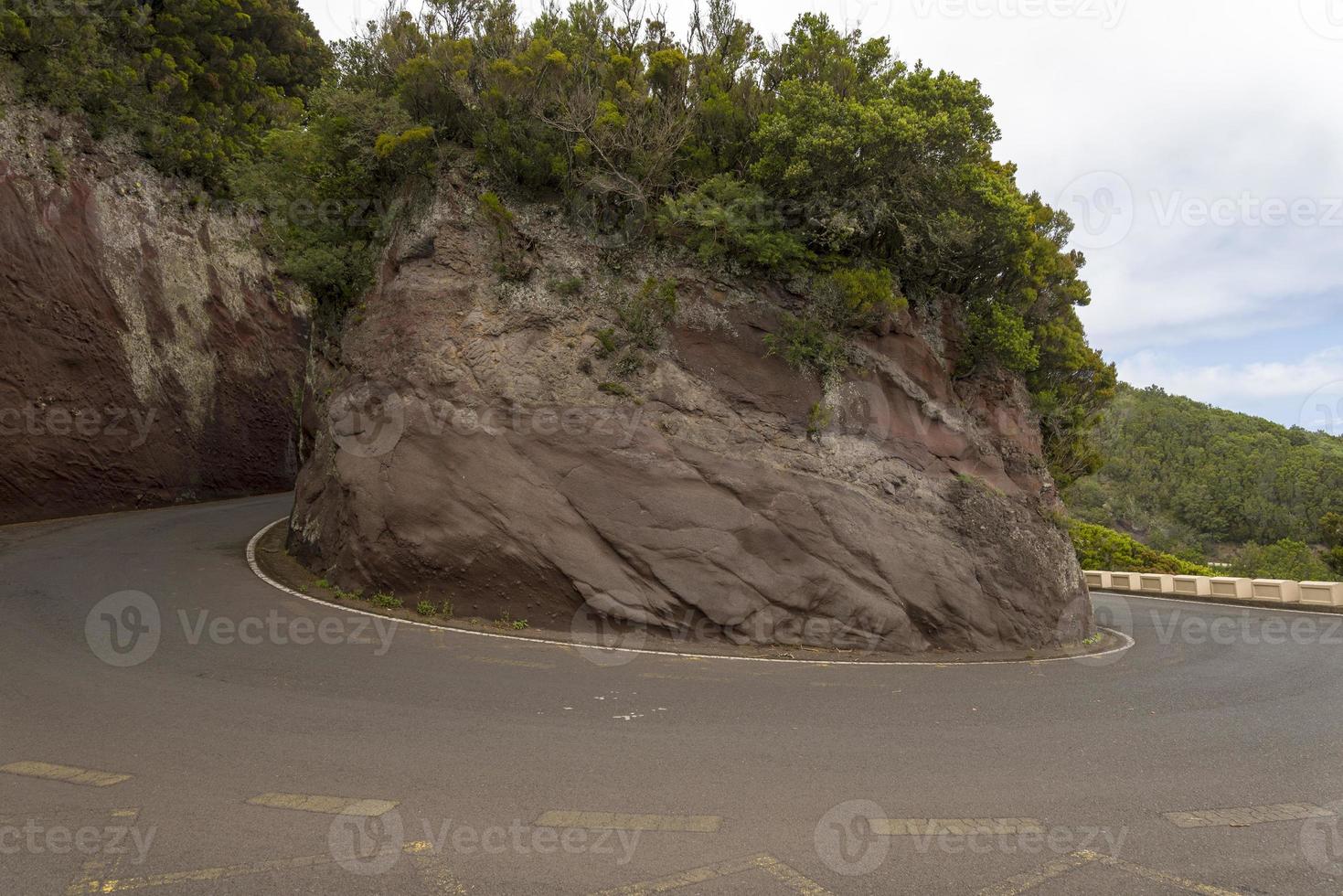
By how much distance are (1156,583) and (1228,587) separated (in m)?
3.55

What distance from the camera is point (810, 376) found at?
1394 centimetres

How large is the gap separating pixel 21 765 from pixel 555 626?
6596 mm

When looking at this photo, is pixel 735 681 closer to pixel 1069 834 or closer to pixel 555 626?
pixel 555 626

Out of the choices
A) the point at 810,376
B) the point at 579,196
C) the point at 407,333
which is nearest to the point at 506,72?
the point at 579,196

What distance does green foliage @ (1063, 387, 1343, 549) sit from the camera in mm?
58562

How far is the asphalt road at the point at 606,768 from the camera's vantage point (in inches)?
172

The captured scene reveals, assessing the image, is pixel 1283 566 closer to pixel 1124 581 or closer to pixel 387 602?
pixel 1124 581

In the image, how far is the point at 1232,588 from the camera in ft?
73.3

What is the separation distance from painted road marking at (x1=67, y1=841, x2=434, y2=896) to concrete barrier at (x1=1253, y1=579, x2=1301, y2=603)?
23136mm

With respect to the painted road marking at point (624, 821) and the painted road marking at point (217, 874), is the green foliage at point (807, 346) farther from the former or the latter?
the painted road marking at point (217, 874)

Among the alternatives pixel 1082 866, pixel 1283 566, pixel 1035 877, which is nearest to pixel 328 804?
pixel 1035 877

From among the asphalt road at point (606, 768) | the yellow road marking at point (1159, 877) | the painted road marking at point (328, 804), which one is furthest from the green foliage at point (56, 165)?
the yellow road marking at point (1159, 877)

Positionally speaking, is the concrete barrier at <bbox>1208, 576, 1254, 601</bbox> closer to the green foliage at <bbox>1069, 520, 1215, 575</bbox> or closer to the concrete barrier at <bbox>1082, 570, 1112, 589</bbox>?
the concrete barrier at <bbox>1082, 570, 1112, 589</bbox>

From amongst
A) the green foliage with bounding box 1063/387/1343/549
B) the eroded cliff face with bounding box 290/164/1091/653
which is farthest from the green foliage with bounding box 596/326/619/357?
the green foliage with bounding box 1063/387/1343/549
